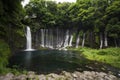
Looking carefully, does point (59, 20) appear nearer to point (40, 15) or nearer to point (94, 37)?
point (40, 15)

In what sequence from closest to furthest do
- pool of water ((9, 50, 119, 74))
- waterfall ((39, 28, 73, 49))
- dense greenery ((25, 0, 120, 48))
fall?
pool of water ((9, 50, 119, 74))
dense greenery ((25, 0, 120, 48))
waterfall ((39, 28, 73, 49))

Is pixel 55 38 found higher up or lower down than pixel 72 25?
lower down

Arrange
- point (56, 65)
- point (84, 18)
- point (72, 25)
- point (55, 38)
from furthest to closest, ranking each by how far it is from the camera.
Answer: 1. point (72, 25)
2. point (55, 38)
3. point (84, 18)
4. point (56, 65)

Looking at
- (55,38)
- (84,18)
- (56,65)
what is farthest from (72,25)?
(56,65)

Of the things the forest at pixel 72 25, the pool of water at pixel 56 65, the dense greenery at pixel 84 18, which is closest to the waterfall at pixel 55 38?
the forest at pixel 72 25

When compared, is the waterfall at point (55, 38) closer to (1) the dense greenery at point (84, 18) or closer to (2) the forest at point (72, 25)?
(2) the forest at point (72, 25)

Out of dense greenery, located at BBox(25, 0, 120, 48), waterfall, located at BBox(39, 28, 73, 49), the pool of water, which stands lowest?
the pool of water

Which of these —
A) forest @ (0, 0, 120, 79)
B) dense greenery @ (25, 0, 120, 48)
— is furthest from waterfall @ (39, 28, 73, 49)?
dense greenery @ (25, 0, 120, 48)

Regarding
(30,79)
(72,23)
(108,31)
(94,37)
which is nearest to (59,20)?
(72,23)

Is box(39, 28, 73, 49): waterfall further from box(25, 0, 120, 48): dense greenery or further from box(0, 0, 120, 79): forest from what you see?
box(25, 0, 120, 48): dense greenery

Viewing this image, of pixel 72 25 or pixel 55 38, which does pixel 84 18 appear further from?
pixel 55 38

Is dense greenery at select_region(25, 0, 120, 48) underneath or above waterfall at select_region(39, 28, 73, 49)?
above

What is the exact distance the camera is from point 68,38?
4469cm

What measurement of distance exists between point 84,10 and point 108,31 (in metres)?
9.71
